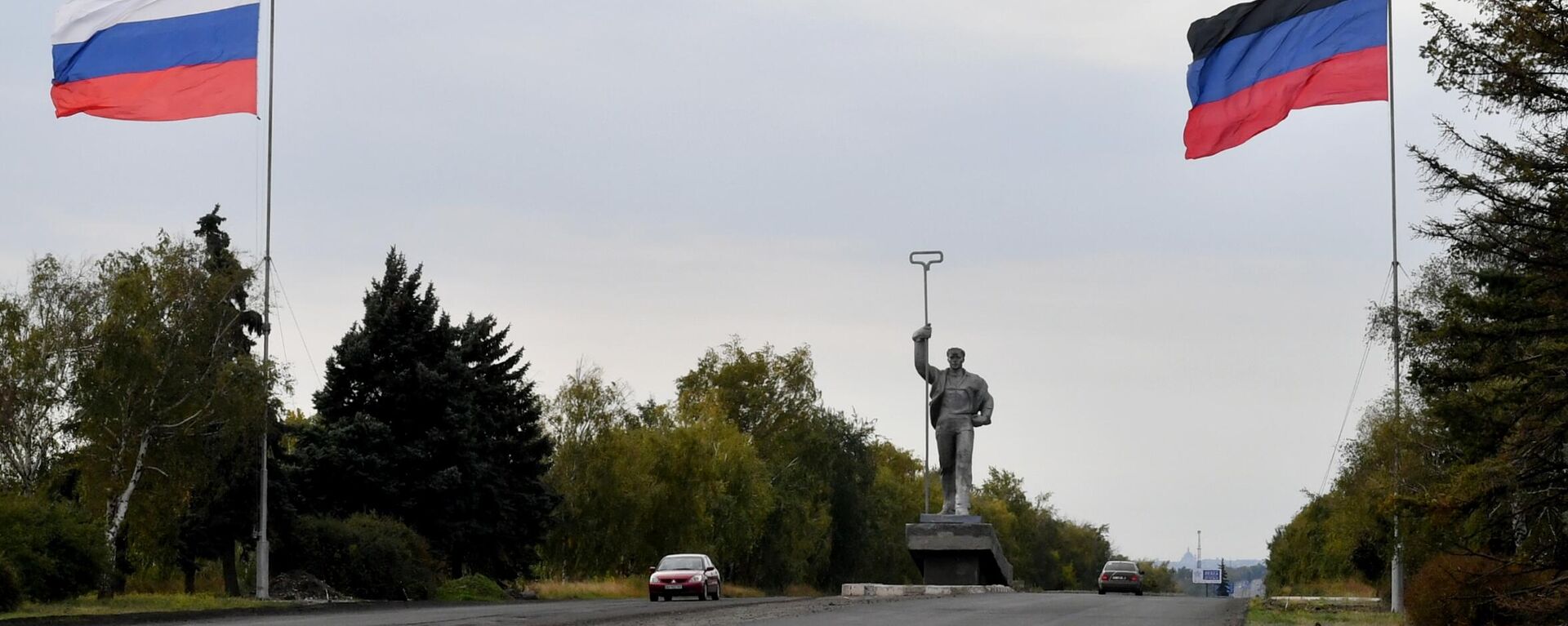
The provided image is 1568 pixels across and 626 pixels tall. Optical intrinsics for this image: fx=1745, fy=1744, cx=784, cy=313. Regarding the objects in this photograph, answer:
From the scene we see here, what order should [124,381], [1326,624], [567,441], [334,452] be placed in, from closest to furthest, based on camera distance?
[1326,624] → [124,381] → [334,452] → [567,441]

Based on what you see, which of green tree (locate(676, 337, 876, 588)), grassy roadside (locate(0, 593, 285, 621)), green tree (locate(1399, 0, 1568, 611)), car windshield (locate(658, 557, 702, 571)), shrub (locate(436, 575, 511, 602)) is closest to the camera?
green tree (locate(1399, 0, 1568, 611))

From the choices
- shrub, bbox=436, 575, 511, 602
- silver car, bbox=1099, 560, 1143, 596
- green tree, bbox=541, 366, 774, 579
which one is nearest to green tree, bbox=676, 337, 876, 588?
green tree, bbox=541, 366, 774, 579

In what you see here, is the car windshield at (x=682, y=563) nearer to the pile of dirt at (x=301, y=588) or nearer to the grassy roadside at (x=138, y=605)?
the pile of dirt at (x=301, y=588)

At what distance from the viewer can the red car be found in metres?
44.5

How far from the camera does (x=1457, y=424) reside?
1291 inches

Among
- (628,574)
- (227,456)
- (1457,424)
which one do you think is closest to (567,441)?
(628,574)

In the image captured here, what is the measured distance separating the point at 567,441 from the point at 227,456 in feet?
96.6

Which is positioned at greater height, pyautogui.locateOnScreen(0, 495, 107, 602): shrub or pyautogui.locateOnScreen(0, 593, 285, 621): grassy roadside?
pyautogui.locateOnScreen(0, 495, 107, 602): shrub

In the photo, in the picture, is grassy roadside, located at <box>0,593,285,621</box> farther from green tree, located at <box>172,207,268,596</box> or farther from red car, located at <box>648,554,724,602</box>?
red car, located at <box>648,554,724,602</box>

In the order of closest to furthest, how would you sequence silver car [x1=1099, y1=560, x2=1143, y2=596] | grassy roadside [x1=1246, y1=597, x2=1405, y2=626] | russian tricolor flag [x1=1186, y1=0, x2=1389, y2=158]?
grassy roadside [x1=1246, y1=597, x2=1405, y2=626]
russian tricolor flag [x1=1186, y1=0, x2=1389, y2=158]
silver car [x1=1099, y1=560, x2=1143, y2=596]

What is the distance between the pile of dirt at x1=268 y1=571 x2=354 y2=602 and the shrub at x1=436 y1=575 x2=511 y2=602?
5.56 metres

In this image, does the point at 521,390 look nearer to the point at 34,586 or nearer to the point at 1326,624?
the point at 34,586

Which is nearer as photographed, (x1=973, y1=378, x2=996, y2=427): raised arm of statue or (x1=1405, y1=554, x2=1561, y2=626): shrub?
(x1=1405, y1=554, x2=1561, y2=626): shrub

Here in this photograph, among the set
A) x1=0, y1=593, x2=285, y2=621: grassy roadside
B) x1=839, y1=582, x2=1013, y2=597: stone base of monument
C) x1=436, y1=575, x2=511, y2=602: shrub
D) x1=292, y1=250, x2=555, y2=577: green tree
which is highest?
x1=292, y1=250, x2=555, y2=577: green tree
